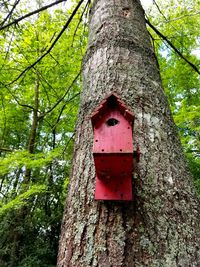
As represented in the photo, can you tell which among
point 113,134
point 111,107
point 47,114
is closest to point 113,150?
point 113,134

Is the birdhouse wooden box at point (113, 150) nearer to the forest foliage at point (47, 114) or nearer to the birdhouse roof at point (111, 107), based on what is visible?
the birdhouse roof at point (111, 107)

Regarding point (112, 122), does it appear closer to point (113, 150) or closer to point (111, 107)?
point (111, 107)

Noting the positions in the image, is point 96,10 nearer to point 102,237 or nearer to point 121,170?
point 121,170

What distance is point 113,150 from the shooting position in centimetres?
84

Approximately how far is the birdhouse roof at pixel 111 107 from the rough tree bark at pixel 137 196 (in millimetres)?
206

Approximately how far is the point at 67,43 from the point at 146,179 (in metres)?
6.49

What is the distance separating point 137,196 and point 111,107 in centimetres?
31

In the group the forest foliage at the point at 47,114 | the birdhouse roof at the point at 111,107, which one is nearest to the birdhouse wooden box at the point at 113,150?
the birdhouse roof at the point at 111,107

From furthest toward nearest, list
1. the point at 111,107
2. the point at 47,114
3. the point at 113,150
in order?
the point at 47,114 → the point at 111,107 → the point at 113,150

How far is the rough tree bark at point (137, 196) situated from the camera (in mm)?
797

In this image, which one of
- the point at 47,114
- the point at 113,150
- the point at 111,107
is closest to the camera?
the point at 113,150

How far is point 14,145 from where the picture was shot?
1166 centimetres

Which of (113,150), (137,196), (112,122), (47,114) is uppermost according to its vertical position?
(47,114)

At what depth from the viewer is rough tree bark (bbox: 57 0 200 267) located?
80 cm
